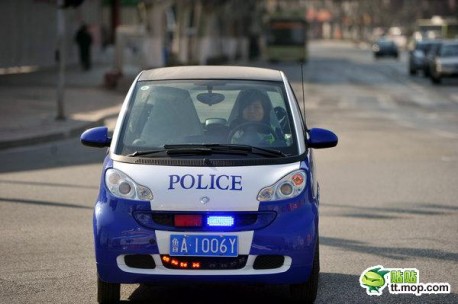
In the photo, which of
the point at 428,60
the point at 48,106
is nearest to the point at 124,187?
the point at 48,106

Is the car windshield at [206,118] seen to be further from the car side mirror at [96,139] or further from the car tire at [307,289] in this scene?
the car tire at [307,289]

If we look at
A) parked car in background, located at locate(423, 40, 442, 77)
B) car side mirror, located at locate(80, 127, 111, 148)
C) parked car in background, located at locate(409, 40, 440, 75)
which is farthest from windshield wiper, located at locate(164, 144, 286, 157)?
parked car in background, located at locate(409, 40, 440, 75)

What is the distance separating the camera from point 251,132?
8625mm

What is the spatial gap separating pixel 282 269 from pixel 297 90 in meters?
33.4

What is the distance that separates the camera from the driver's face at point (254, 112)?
878cm

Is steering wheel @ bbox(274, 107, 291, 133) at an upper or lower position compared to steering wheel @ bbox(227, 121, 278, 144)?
upper

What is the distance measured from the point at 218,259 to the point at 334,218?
4.83 m

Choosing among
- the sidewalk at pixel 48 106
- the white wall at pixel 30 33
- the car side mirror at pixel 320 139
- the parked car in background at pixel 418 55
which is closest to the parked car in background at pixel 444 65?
the parked car in background at pixel 418 55

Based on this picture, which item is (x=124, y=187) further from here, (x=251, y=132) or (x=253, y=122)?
(x=253, y=122)

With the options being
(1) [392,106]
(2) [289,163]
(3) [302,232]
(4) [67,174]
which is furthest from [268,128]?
(1) [392,106]

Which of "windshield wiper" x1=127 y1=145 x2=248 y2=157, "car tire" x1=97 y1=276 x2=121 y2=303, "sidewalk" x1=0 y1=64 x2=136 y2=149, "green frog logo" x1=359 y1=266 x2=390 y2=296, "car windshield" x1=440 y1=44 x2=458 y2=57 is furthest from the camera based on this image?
"car windshield" x1=440 y1=44 x2=458 y2=57

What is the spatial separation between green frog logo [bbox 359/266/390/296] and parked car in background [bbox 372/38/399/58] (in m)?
86.4

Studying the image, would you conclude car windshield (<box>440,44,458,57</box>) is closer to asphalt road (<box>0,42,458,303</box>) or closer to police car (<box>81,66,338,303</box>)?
asphalt road (<box>0,42,458,303</box>)

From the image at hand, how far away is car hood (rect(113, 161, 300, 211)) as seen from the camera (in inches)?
306
